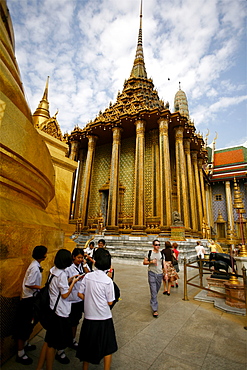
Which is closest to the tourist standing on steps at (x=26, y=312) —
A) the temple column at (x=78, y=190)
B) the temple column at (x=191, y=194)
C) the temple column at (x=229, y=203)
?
the temple column at (x=78, y=190)

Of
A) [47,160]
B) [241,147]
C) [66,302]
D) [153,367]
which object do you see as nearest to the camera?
[66,302]

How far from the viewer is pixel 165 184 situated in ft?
46.0

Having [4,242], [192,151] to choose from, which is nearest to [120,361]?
[4,242]

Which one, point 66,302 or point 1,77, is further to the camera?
point 1,77

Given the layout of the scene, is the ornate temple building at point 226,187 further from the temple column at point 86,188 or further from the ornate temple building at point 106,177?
the temple column at point 86,188

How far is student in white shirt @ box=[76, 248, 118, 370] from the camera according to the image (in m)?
1.76

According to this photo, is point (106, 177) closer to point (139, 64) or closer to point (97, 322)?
point (139, 64)

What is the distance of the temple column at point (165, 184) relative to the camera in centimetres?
1337

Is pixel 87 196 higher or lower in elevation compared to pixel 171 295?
higher

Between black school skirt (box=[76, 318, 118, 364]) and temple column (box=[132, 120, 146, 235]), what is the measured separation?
11058 mm

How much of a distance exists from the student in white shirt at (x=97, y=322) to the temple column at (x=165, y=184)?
37.8 ft

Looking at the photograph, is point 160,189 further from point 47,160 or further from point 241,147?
point 241,147

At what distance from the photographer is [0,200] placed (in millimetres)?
1953

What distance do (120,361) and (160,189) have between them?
12.8m
